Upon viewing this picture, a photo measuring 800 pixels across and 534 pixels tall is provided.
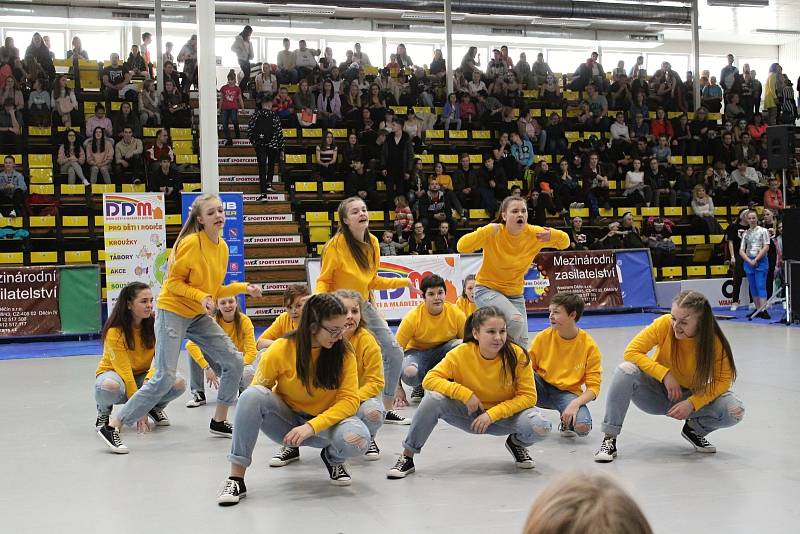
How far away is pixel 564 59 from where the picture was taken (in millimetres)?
29609

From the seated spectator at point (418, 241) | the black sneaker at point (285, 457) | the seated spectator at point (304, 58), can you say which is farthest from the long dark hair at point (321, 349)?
the seated spectator at point (304, 58)

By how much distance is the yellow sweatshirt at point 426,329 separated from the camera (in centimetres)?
754

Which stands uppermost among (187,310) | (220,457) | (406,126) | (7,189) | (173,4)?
(173,4)

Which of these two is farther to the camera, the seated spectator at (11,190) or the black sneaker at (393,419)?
the seated spectator at (11,190)

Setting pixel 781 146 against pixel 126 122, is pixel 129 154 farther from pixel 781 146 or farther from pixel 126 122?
pixel 781 146

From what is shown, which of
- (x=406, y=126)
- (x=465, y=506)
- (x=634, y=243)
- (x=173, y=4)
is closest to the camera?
(x=465, y=506)

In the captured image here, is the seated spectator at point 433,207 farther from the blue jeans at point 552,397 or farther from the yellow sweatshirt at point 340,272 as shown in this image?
the blue jeans at point 552,397

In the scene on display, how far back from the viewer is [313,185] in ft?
58.5

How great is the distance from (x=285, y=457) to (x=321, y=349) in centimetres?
105

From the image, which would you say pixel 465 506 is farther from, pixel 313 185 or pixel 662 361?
pixel 313 185

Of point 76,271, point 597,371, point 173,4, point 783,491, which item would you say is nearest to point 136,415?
point 597,371

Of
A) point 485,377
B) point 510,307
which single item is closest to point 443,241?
point 510,307

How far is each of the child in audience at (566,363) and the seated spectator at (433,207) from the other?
33.6ft

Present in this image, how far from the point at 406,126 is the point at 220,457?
14192 millimetres
